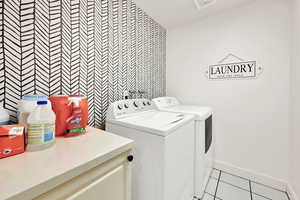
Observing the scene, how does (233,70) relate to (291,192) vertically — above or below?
above

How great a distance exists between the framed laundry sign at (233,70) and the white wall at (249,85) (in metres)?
0.06

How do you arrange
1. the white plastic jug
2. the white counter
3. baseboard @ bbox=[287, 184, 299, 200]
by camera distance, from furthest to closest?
baseboard @ bbox=[287, 184, 299, 200] → the white plastic jug → the white counter

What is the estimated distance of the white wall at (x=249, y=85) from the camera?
1466 mm

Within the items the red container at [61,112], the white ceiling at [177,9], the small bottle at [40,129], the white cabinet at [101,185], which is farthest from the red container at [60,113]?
the white ceiling at [177,9]

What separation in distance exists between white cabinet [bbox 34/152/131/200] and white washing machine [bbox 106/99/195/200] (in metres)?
0.25

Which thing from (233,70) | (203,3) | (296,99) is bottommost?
(296,99)

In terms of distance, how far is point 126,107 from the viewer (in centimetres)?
130

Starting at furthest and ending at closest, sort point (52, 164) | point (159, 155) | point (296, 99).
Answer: point (296, 99), point (159, 155), point (52, 164)

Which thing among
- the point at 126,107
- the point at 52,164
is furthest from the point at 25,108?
the point at 126,107

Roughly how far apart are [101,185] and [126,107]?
2.62 ft

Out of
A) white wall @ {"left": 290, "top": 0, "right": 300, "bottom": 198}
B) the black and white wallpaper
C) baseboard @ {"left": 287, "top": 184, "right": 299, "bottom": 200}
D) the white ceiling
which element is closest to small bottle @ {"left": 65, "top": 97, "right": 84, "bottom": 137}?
the black and white wallpaper

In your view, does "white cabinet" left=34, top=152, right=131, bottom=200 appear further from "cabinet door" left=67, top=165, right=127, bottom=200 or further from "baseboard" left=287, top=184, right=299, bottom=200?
"baseboard" left=287, top=184, right=299, bottom=200

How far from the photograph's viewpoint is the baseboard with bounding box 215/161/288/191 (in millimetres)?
1481

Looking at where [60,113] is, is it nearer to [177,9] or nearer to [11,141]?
[11,141]
